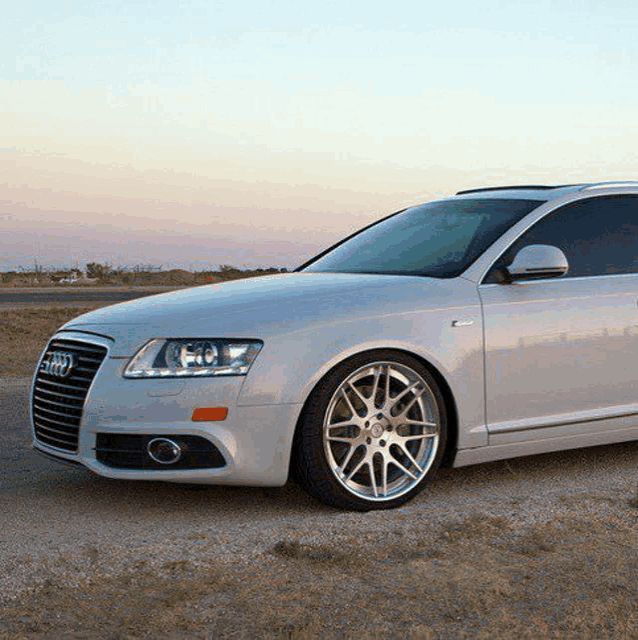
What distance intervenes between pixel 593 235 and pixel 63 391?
9.86ft

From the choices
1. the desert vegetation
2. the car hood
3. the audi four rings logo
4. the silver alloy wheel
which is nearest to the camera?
the car hood

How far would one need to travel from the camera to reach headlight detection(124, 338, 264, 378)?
5.62 m

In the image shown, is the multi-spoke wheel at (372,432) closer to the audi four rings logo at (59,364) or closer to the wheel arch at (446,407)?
the wheel arch at (446,407)

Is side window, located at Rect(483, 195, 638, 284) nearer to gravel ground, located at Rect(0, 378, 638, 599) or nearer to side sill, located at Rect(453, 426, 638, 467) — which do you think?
side sill, located at Rect(453, 426, 638, 467)

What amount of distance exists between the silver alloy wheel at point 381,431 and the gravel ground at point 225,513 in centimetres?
17

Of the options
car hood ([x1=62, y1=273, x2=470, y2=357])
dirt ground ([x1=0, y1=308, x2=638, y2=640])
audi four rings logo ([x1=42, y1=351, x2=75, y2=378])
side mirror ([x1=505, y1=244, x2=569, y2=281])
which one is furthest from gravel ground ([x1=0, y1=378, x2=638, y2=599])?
side mirror ([x1=505, y1=244, x2=569, y2=281])

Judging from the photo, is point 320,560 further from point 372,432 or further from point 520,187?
point 520,187

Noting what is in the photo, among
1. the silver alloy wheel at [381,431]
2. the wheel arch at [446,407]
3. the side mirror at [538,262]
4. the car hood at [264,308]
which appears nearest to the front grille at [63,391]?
the car hood at [264,308]

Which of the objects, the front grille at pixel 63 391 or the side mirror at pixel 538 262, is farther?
the side mirror at pixel 538 262

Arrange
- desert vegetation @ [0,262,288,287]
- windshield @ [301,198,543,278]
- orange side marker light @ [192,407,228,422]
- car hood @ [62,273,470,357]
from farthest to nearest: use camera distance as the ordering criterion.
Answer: desert vegetation @ [0,262,288,287] < windshield @ [301,198,543,278] < car hood @ [62,273,470,357] < orange side marker light @ [192,407,228,422]

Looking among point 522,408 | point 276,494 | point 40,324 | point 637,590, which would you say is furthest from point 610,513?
point 40,324

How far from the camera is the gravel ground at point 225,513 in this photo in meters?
5.05

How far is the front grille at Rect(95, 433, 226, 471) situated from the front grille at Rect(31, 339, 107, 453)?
0.22m

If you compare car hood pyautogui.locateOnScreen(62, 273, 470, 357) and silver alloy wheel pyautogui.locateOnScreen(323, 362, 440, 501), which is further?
silver alloy wheel pyautogui.locateOnScreen(323, 362, 440, 501)
